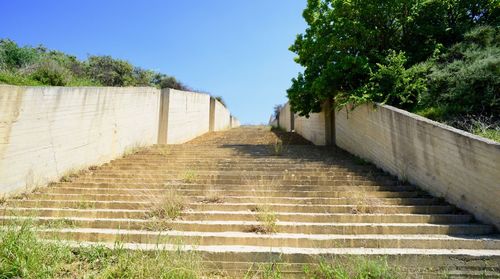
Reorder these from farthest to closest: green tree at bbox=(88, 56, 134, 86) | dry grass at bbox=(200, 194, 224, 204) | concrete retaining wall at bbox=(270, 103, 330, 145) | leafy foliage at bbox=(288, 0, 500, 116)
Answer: green tree at bbox=(88, 56, 134, 86) < concrete retaining wall at bbox=(270, 103, 330, 145) < leafy foliage at bbox=(288, 0, 500, 116) < dry grass at bbox=(200, 194, 224, 204)

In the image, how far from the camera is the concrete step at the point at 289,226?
4992 millimetres

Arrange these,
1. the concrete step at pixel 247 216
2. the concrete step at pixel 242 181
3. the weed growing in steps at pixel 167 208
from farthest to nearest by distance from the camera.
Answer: the concrete step at pixel 242 181, the weed growing in steps at pixel 167 208, the concrete step at pixel 247 216

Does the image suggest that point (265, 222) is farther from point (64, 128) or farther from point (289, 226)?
point (64, 128)

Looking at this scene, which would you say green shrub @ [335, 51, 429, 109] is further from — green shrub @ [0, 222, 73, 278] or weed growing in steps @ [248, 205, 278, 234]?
green shrub @ [0, 222, 73, 278]

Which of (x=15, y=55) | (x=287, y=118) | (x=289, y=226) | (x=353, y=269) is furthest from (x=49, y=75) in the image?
(x=287, y=118)

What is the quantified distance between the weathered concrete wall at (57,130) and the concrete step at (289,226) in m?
1.50

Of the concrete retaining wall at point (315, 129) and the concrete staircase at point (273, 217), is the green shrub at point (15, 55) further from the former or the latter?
the concrete retaining wall at point (315, 129)

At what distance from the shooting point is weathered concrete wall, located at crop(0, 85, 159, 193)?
6.20m

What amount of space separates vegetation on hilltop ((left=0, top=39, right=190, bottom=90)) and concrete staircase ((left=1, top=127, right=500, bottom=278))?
3.31m

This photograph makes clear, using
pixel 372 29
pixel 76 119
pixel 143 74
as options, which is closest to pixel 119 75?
pixel 143 74

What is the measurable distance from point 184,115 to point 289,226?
11779 mm

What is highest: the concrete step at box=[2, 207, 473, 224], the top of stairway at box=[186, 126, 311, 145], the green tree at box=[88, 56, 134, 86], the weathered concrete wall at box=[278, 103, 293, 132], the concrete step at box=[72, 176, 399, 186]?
the green tree at box=[88, 56, 134, 86]

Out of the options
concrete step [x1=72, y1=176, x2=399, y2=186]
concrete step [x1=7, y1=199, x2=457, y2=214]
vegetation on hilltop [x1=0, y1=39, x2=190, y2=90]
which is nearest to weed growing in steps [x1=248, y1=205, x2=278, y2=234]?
concrete step [x1=7, y1=199, x2=457, y2=214]

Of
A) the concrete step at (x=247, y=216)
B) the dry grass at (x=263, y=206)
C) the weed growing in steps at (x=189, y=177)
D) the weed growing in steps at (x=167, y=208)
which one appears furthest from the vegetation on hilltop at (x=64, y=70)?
the dry grass at (x=263, y=206)
